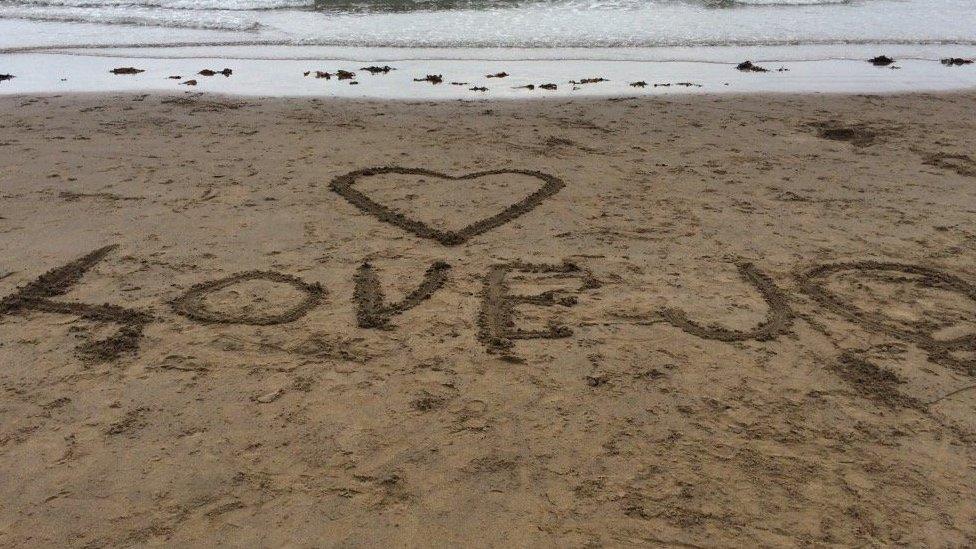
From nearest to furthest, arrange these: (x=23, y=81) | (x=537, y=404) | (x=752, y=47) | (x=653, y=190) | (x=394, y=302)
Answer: (x=537, y=404) < (x=394, y=302) < (x=653, y=190) < (x=23, y=81) < (x=752, y=47)

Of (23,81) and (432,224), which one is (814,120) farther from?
(23,81)

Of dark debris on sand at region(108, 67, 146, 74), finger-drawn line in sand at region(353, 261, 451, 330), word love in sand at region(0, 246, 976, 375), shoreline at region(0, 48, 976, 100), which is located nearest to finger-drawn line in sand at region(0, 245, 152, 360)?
word love in sand at region(0, 246, 976, 375)

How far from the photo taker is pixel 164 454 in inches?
102

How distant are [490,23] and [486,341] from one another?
7.43 meters

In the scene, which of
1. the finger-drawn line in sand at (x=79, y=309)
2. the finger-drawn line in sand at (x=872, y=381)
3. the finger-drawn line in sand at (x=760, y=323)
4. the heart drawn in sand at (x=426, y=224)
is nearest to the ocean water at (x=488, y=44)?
the heart drawn in sand at (x=426, y=224)

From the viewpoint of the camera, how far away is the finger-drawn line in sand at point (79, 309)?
3.16 meters

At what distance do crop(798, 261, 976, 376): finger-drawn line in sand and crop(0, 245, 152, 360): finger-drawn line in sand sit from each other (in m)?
3.01

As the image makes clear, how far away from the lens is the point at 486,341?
10.6 feet

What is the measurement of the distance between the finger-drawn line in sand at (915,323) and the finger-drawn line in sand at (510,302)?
105 cm

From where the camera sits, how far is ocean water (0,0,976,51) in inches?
352

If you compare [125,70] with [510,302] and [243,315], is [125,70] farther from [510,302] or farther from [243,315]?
[510,302]

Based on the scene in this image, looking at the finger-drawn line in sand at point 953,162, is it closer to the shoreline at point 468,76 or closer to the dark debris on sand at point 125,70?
the shoreline at point 468,76

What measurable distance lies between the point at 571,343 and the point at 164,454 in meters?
1.59

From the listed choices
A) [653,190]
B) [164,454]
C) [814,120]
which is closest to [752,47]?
[814,120]
